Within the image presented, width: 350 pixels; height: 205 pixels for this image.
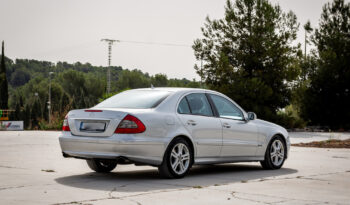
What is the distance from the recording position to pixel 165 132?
8.34 metres

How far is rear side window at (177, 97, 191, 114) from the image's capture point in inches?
350

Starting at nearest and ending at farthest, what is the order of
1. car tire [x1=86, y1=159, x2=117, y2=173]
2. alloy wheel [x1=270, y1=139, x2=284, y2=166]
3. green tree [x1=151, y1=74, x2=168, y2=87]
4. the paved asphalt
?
1. the paved asphalt
2. car tire [x1=86, y1=159, x2=117, y2=173]
3. alloy wheel [x1=270, y1=139, x2=284, y2=166]
4. green tree [x1=151, y1=74, x2=168, y2=87]

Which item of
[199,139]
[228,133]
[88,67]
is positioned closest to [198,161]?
[199,139]

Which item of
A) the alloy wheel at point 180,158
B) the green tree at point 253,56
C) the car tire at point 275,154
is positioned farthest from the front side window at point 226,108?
the green tree at point 253,56

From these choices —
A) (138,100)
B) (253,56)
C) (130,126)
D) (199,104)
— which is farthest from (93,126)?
(253,56)

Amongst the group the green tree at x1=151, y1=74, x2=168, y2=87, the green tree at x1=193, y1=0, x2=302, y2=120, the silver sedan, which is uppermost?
the green tree at x1=151, y1=74, x2=168, y2=87

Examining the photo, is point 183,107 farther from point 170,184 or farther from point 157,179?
point 170,184

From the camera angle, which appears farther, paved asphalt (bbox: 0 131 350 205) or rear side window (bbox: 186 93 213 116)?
rear side window (bbox: 186 93 213 116)

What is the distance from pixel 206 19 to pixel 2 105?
6251cm

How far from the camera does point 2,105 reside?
86.9 m

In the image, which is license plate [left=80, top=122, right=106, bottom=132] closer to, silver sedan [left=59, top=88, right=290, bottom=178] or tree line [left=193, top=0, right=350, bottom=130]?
silver sedan [left=59, top=88, right=290, bottom=178]

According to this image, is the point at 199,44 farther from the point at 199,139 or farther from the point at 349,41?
the point at 199,139

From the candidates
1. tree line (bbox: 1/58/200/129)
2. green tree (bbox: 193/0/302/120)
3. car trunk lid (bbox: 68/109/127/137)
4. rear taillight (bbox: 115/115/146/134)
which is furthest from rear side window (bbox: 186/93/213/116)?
tree line (bbox: 1/58/200/129)

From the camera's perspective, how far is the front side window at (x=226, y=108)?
9820 millimetres
